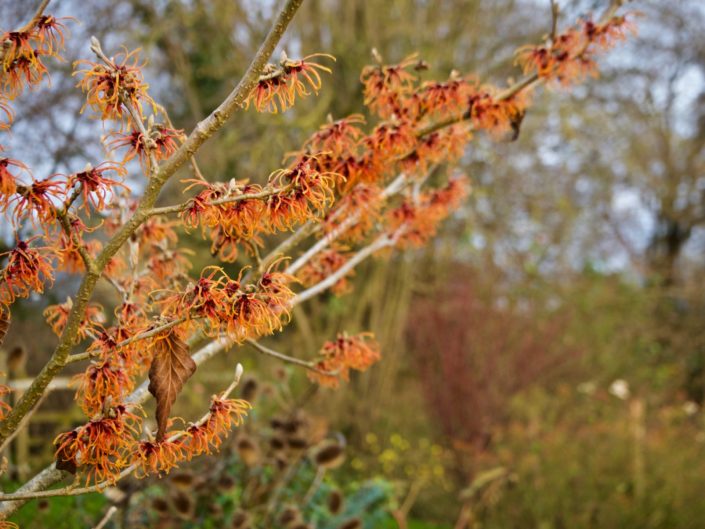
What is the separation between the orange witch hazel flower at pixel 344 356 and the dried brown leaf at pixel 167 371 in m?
0.68

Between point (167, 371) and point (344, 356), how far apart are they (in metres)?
0.76

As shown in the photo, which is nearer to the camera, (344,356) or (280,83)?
(280,83)

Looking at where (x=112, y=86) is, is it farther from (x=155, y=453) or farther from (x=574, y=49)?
(x=574, y=49)

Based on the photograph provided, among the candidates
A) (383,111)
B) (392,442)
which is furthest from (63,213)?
(392,442)

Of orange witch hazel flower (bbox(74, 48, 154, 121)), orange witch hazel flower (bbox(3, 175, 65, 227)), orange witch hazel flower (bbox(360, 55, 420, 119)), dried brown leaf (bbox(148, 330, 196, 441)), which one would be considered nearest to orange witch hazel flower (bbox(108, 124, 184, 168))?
orange witch hazel flower (bbox(74, 48, 154, 121))

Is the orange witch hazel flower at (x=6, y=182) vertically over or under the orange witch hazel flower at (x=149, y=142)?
under

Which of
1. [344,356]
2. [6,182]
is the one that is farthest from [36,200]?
[344,356]

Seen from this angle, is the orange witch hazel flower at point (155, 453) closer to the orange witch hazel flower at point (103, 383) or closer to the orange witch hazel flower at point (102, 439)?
the orange witch hazel flower at point (102, 439)

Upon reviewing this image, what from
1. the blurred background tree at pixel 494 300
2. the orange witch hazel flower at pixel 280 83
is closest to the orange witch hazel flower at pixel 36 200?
the orange witch hazel flower at pixel 280 83

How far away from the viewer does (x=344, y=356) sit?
86.5 inches

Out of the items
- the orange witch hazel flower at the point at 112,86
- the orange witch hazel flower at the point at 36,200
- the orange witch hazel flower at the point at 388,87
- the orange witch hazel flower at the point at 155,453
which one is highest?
the orange witch hazel flower at the point at 388,87

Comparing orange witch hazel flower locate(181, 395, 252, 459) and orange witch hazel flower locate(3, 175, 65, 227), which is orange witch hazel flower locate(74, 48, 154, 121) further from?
orange witch hazel flower locate(181, 395, 252, 459)

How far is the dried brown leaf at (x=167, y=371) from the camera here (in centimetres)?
150

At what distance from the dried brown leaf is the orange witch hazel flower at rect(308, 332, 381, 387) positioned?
2.24 ft
